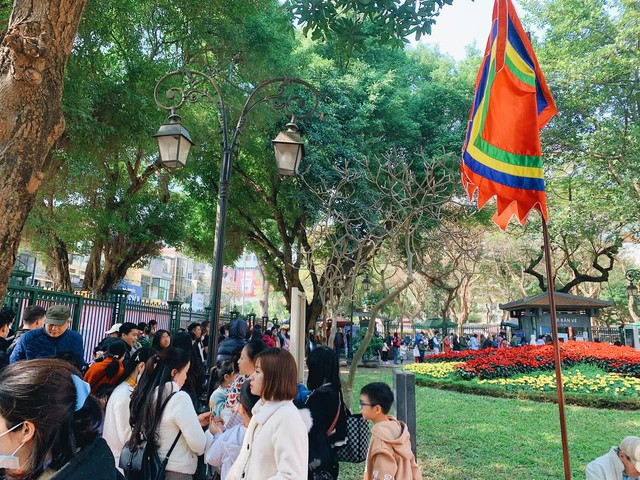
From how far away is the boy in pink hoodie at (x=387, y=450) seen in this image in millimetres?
2969

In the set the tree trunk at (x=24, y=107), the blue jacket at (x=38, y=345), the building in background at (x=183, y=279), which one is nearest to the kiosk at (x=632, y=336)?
the blue jacket at (x=38, y=345)

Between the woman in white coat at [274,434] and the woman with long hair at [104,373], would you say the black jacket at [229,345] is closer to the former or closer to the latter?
the woman with long hair at [104,373]

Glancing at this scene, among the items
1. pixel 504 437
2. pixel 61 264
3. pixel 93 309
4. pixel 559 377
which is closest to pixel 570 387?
pixel 504 437

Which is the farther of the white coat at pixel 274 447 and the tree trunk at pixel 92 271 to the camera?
the tree trunk at pixel 92 271

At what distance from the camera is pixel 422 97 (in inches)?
712

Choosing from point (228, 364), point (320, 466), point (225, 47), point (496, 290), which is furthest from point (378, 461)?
point (496, 290)

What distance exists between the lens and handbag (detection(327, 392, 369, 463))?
356cm

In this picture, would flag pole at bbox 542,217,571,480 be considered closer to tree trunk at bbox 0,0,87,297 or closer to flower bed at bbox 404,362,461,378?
tree trunk at bbox 0,0,87,297

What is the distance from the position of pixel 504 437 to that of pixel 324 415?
5.18m

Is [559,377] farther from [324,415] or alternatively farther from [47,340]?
[47,340]

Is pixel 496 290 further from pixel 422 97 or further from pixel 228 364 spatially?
pixel 228 364

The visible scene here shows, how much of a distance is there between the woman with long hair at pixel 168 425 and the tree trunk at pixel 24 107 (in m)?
1.46

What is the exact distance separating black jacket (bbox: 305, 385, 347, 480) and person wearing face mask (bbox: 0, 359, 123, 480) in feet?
5.95

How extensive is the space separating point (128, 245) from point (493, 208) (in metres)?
14.1
